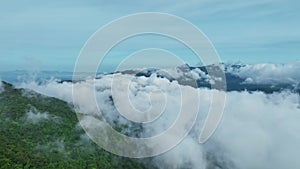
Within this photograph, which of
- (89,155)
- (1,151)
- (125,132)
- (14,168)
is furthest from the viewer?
(125,132)

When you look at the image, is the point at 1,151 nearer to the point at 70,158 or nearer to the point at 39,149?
the point at 39,149

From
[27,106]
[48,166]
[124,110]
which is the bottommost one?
[48,166]

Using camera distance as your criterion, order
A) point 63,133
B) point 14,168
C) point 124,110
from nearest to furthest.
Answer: point 124,110 < point 14,168 < point 63,133

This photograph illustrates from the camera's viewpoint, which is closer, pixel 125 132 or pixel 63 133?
pixel 63 133

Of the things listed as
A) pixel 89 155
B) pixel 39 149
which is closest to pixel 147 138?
pixel 89 155

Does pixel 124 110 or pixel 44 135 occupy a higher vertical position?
pixel 124 110

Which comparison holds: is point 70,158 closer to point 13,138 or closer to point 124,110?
point 13,138

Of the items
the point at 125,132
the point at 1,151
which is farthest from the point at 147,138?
the point at 1,151
